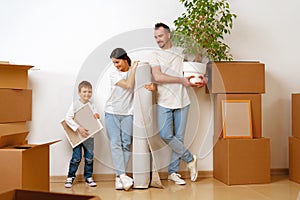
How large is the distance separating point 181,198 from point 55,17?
1.74 metres

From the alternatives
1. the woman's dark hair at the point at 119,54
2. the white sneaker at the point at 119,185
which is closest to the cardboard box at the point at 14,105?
the woman's dark hair at the point at 119,54

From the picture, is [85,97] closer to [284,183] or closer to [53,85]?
[53,85]

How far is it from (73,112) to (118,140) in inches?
16.2

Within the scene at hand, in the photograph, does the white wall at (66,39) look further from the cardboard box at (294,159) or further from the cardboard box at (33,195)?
the cardboard box at (33,195)

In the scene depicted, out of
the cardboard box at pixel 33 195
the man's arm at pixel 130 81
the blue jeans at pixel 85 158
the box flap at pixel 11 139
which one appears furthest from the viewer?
the blue jeans at pixel 85 158

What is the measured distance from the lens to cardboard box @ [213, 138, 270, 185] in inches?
126

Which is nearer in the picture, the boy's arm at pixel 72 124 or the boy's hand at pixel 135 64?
the boy's hand at pixel 135 64

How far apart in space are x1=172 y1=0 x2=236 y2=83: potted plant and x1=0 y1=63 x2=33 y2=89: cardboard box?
1112mm

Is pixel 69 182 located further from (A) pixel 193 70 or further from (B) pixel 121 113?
(A) pixel 193 70

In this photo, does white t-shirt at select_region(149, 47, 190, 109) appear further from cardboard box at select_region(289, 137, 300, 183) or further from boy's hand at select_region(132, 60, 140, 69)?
cardboard box at select_region(289, 137, 300, 183)

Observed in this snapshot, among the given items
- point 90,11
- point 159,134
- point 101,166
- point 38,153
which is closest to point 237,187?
point 159,134

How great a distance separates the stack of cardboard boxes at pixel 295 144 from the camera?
3307 mm

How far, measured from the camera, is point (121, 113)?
9.98 feet

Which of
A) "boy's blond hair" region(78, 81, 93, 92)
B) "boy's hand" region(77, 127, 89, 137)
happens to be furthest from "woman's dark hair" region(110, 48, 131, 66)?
"boy's hand" region(77, 127, 89, 137)
